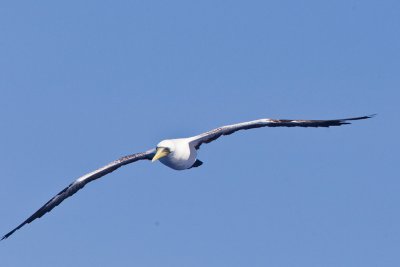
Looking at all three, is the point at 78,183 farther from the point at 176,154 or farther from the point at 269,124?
the point at 269,124

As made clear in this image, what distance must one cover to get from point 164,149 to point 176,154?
55 centimetres

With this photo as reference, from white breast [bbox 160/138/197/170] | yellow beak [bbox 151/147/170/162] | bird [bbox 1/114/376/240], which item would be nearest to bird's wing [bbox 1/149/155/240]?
bird [bbox 1/114/376/240]

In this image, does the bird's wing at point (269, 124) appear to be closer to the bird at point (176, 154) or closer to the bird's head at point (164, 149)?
the bird at point (176, 154)

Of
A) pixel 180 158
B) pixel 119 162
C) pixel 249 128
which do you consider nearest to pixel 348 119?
pixel 249 128

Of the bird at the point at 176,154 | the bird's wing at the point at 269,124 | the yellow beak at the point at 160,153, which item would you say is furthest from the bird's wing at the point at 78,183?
the bird's wing at the point at 269,124

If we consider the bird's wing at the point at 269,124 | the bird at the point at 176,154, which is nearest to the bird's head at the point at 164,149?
the bird at the point at 176,154

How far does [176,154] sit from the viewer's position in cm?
3753

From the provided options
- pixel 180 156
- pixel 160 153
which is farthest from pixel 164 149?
pixel 180 156

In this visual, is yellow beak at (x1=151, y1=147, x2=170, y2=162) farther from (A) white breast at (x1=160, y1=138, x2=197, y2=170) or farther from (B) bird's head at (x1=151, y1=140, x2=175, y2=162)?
(A) white breast at (x1=160, y1=138, x2=197, y2=170)

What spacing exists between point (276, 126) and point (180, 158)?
400 cm

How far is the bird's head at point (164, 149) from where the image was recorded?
37188 millimetres

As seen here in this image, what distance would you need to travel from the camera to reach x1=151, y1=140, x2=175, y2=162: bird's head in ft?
122

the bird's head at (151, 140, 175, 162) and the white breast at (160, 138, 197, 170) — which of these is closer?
the bird's head at (151, 140, 175, 162)

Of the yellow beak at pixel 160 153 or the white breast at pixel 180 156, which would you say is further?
the white breast at pixel 180 156
